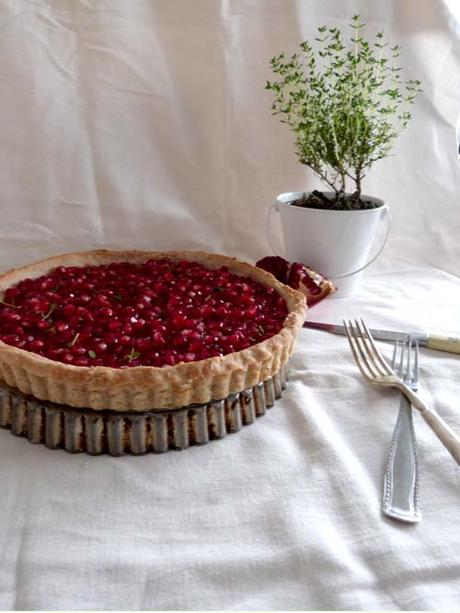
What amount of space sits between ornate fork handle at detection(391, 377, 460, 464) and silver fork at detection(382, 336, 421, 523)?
0.03 m

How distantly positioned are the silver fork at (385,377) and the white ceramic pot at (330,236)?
0.32 m

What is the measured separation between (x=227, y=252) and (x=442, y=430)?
4.19 feet

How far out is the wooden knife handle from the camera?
1.69m

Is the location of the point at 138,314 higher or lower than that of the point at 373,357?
higher

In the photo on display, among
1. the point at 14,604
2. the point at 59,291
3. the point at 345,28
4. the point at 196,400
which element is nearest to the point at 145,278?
the point at 59,291

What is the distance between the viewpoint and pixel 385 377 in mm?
1485

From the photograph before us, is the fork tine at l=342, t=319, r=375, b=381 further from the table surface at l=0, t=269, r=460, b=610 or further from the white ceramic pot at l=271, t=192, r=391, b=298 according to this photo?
the white ceramic pot at l=271, t=192, r=391, b=298

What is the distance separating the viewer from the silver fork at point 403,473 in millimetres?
1109

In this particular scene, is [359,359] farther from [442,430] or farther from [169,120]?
[169,120]

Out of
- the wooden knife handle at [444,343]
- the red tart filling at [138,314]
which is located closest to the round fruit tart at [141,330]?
the red tart filling at [138,314]

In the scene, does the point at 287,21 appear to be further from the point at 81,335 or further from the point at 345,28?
the point at 81,335

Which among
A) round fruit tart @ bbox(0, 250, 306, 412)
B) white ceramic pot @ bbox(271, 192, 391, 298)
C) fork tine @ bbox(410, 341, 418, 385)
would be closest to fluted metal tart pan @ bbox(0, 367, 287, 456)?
round fruit tart @ bbox(0, 250, 306, 412)

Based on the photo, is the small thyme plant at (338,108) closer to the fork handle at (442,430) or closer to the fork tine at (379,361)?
the fork tine at (379,361)

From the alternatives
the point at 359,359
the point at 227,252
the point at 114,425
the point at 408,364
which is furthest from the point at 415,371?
the point at 227,252
